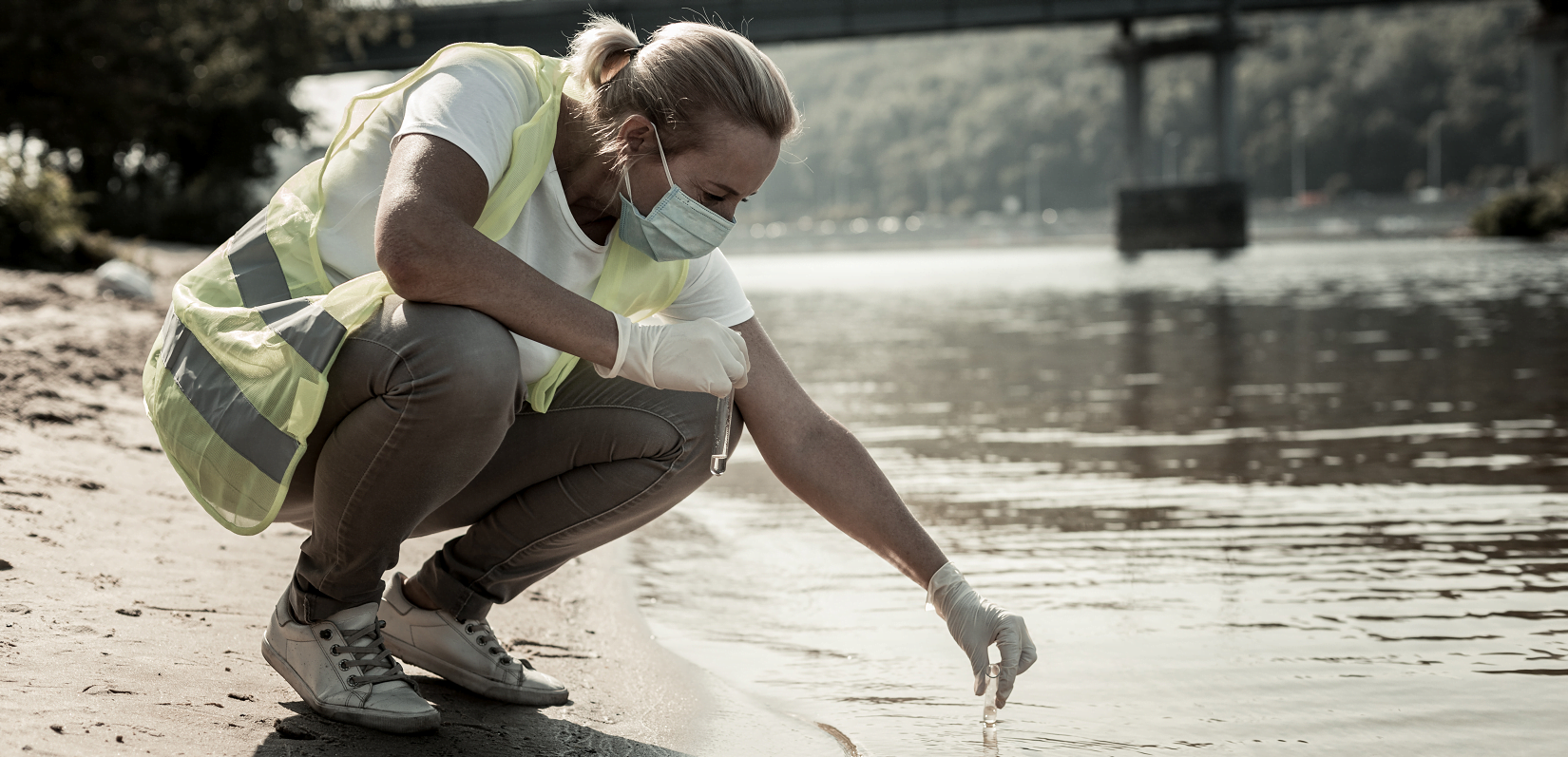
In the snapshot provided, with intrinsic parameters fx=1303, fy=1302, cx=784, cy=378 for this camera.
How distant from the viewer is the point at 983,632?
2.06m

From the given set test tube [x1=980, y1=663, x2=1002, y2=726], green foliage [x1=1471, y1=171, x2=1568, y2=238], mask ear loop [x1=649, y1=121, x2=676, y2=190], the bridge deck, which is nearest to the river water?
test tube [x1=980, y1=663, x2=1002, y2=726]

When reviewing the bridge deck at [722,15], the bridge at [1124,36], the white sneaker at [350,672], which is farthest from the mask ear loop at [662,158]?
the bridge deck at [722,15]

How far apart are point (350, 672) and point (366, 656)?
34mm

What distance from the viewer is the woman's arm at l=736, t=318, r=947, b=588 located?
2.18 m

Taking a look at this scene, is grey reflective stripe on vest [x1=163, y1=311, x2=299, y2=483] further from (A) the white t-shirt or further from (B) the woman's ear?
(B) the woman's ear

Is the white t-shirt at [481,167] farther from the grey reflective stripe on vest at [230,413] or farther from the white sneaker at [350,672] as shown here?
the white sneaker at [350,672]

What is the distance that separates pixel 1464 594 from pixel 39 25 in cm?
2203

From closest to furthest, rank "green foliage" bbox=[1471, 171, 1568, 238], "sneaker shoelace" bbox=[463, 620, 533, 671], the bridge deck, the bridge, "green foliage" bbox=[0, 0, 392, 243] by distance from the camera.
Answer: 1. "sneaker shoelace" bbox=[463, 620, 533, 671]
2. "green foliage" bbox=[0, 0, 392, 243]
3. "green foliage" bbox=[1471, 171, 1568, 238]
4. the bridge deck
5. the bridge

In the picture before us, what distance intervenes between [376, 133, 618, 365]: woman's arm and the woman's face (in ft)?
0.78

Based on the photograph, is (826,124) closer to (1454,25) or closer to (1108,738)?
(1454,25)

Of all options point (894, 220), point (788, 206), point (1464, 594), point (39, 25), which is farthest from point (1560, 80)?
point (788, 206)

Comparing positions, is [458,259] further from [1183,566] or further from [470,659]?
[1183,566]

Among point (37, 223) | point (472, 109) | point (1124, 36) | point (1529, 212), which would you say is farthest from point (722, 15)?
point (472, 109)

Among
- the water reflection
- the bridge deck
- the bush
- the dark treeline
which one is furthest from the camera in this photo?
the dark treeline
